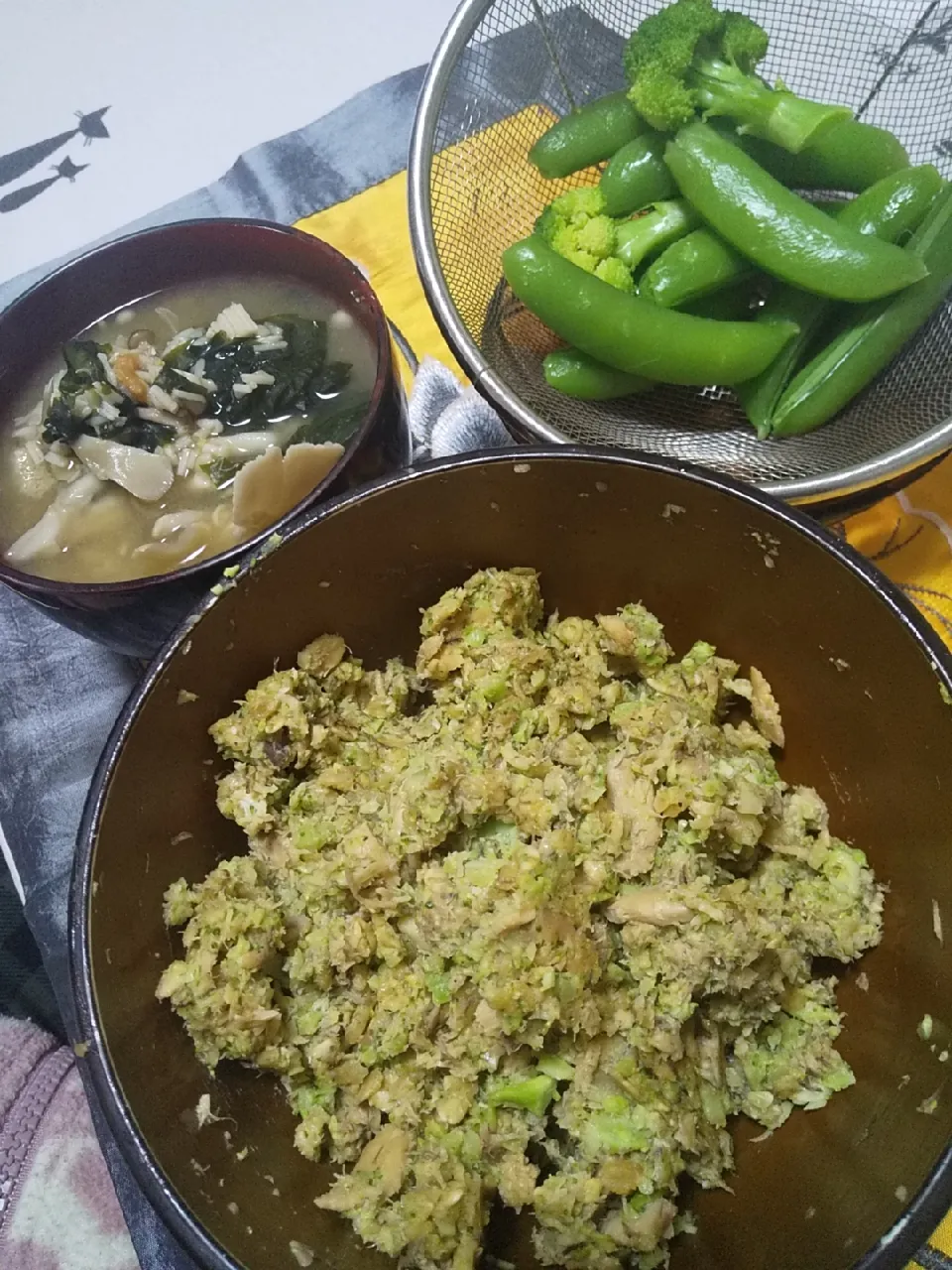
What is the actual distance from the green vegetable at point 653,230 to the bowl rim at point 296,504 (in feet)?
1.36

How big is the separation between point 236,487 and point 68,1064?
80 centimetres

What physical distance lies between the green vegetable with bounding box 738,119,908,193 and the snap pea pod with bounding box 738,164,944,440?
4 centimetres

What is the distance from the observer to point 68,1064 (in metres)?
1.23

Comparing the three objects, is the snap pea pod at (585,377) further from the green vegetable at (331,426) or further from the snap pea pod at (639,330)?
the green vegetable at (331,426)

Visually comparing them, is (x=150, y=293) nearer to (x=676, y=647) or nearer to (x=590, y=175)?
(x=590, y=175)

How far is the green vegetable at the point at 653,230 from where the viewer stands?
135 centimetres

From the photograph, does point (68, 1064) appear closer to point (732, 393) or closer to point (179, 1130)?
point (179, 1130)

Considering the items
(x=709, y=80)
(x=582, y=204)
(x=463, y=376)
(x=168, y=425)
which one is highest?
(x=709, y=80)

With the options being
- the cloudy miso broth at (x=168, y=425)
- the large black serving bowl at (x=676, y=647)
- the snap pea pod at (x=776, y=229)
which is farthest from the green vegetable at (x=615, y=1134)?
the snap pea pod at (x=776, y=229)

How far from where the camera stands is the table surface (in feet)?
6.46

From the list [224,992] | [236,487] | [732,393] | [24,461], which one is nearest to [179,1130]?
[224,992]

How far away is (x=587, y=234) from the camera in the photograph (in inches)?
53.6

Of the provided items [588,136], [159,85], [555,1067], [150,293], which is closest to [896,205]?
[588,136]

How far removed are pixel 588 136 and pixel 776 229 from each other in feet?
1.17
